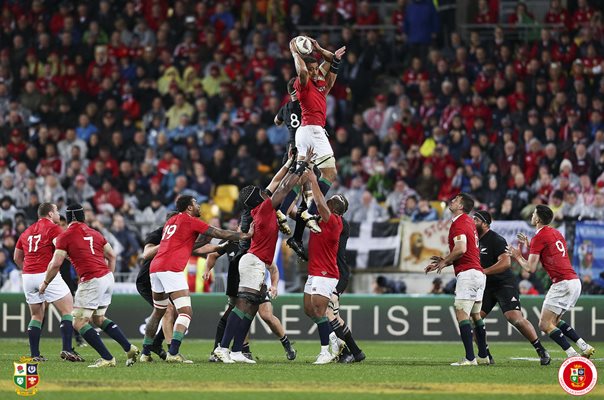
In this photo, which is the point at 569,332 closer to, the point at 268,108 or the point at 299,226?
Result: the point at 299,226

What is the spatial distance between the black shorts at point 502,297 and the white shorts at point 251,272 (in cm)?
345

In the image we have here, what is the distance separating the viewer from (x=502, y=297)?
17.3 m

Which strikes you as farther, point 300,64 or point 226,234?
point 300,64

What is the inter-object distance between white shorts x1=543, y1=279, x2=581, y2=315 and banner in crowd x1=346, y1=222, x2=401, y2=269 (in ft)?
22.2

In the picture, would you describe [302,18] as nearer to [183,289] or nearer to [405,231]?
[405,231]

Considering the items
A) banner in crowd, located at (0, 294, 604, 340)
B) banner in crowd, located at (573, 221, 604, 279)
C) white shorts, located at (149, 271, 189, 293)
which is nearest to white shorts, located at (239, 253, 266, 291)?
white shorts, located at (149, 271, 189, 293)

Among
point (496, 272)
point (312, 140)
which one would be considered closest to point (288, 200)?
point (312, 140)

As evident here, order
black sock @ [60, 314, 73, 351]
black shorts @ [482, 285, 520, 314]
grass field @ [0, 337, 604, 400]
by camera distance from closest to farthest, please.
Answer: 1. grass field @ [0, 337, 604, 400]
2. black sock @ [60, 314, 73, 351]
3. black shorts @ [482, 285, 520, 314]

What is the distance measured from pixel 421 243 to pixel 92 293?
8887 mm

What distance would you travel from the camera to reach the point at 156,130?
28125mm

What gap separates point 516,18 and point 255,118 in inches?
259

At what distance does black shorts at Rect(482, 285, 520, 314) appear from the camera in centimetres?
1725

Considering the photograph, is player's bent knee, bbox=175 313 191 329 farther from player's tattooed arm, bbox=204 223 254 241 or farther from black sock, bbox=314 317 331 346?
black sock, bbox=314 317 331 346

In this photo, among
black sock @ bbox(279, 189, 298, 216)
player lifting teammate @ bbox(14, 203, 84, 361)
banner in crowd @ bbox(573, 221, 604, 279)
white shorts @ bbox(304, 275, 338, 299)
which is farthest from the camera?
banner in crowd @ bbox(573, 221, 604, 279)
